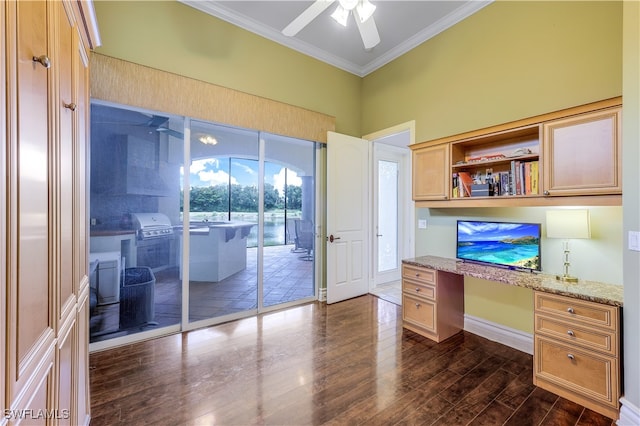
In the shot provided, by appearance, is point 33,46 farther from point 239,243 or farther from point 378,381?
point 239,243

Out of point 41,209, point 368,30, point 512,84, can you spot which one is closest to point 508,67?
point 512,84

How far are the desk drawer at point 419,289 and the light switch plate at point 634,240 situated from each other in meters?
1.46

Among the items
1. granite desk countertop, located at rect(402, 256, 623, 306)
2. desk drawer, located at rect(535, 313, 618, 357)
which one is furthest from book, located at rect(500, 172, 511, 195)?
desk drawer, located at rect(535, 313, 618, 357)

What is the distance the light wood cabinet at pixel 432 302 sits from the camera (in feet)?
9.20

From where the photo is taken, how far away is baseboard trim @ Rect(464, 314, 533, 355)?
102 inches

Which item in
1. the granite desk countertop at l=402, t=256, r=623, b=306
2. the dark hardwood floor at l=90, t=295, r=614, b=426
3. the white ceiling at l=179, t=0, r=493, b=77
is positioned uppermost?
the white ceiling at l=179, t=0, r=493, b=77

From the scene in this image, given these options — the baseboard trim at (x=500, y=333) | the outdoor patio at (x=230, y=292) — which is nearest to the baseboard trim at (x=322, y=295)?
the outdoor patio at (x=230, y=292)

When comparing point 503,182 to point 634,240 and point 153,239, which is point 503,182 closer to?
point 634,240

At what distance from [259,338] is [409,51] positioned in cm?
396

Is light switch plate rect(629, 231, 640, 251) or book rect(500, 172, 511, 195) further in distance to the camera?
book rect(500, 172, 511, 195)

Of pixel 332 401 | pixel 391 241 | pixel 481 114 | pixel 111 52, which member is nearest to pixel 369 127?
pixel 481 114

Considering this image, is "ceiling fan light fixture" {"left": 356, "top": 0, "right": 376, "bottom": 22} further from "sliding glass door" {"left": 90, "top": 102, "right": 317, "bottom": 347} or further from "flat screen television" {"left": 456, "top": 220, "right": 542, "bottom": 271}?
"flat screen television" {"left": 456, "top": 220, "right": 542, "bottom": 271}

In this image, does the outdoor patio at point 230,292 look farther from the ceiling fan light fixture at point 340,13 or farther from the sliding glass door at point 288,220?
the ceiling fan light fixture at point 340,13

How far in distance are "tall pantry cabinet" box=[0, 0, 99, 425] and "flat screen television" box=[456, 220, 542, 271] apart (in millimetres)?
3219
